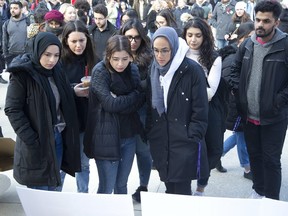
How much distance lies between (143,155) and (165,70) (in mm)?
874

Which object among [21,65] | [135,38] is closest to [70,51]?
[135,38]

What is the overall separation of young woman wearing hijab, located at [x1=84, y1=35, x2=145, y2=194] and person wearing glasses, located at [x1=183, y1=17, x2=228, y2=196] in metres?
0.55

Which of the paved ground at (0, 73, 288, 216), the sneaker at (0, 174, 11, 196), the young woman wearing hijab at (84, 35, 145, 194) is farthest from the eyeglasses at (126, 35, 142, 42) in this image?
the sneaker at (0, 174, 11, 196)

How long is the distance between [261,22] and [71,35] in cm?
132

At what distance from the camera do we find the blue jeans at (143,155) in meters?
3.17

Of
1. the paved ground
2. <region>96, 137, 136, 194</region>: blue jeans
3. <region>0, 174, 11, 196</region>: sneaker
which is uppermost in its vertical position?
<region>96, 137, 136, 194</region>: blue jeans

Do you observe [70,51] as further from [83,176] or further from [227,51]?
[227,51]

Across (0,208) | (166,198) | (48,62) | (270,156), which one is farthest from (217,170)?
(166,198)

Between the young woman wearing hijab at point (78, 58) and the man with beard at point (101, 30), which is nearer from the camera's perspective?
the young woman wearing hijab at point (78, 58)

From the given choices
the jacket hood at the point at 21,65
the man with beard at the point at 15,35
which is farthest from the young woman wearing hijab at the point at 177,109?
the man with beard at the point at 15,35

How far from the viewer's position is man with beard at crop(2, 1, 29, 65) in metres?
7.32

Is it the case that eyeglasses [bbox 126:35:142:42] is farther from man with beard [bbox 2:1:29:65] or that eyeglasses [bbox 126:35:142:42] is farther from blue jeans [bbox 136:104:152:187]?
man with beard [bbox 2:1:29:65]

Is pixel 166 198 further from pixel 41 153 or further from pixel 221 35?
pixel 221 35

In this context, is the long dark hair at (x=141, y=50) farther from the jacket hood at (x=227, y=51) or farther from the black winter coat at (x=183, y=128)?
the jacket hood at (x=227, y=51)
